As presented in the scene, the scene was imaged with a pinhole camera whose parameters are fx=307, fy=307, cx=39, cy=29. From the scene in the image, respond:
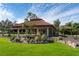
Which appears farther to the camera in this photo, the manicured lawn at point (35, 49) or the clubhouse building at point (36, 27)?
the clubhouse building at point (36, 27)

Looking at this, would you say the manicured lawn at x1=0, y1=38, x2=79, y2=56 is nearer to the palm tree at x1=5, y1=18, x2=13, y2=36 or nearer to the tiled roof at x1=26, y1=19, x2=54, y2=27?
the palm tree at x1=5, y1=18, x2=13, y2=36

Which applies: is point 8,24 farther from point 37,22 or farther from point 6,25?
point 37,22

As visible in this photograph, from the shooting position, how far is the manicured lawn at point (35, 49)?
5.68 meters

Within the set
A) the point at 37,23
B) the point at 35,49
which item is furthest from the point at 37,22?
the point at 35,49

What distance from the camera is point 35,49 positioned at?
5762 millimetres

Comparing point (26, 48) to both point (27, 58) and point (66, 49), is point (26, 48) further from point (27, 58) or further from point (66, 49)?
point (66, 49)

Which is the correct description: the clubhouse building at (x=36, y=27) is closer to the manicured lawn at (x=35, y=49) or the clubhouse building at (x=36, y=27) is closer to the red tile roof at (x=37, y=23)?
the red tile roof at (x=37, y=23)

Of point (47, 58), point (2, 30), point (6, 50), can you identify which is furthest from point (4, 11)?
point (47, 58)

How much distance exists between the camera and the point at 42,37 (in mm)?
5961

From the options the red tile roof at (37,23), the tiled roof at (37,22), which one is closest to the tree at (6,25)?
the red tile roof at (37,23)

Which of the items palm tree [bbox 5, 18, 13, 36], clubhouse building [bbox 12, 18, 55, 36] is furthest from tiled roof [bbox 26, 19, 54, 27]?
palm tree [bbox 5, 18, 13, 36]

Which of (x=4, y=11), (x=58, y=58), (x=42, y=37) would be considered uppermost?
(x=4, y=11)

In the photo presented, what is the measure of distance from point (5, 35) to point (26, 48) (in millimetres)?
503

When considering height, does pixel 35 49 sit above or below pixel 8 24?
below
